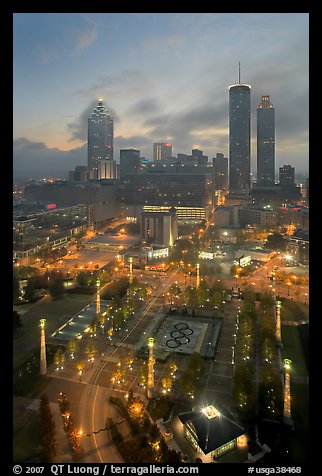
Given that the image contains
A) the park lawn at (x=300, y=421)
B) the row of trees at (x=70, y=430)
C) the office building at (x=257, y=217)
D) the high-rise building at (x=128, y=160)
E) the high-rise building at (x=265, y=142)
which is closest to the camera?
the row of trees at (x=70, y=430)

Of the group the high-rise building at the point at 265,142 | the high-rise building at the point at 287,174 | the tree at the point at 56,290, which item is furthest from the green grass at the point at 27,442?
the high-rise building at the point at 265,142

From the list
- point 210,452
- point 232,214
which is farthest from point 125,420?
point 232,214

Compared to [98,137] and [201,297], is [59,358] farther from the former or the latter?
[98,137]

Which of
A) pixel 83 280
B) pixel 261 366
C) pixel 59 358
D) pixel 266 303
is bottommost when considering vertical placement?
pixel 261 366

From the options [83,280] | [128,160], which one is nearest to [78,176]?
[128,160]

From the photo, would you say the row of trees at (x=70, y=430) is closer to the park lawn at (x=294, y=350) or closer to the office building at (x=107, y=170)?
the park lawn at (x=294, y=350)

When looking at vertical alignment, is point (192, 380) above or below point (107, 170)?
below

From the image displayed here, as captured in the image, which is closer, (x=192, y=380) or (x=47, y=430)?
(x=47, y=430)
